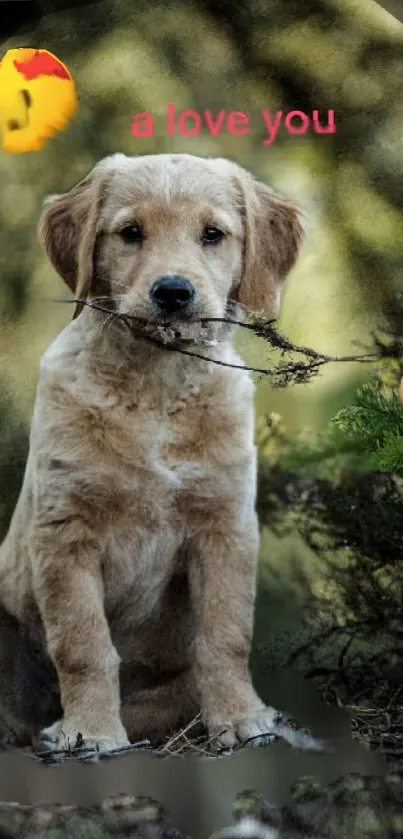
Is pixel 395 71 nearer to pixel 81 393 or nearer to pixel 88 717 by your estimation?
pixel 81 393

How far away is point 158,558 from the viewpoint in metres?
3.98

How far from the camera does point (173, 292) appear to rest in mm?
3850

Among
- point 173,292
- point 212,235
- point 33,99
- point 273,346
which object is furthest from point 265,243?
point 33,99

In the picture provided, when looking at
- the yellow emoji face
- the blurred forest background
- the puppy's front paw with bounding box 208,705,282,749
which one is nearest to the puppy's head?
the blurred forest background

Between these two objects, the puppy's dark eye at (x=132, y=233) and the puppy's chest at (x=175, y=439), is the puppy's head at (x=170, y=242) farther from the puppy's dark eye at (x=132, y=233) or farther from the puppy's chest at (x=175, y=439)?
the puppy's chest at (x=175, y=439)

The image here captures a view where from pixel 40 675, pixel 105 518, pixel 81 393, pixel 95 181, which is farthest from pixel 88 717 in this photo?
pixel 95 181

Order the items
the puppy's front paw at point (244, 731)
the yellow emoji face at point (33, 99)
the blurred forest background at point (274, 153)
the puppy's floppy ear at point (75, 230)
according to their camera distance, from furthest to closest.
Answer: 1. the yellow emoji face at point (33, 99)
2. the blurred forest background at point (274, 153)
3. the puppy's floppy ear at point (75, 230)
4. the puppy's front paw at point (244, 731)

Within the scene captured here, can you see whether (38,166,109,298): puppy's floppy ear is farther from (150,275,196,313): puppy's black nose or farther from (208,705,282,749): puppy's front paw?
(208,705,282,749): puppy's front paw

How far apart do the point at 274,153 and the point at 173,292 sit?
2.86 ft

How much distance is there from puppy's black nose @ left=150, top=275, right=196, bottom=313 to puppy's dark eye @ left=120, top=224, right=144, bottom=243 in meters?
0.20

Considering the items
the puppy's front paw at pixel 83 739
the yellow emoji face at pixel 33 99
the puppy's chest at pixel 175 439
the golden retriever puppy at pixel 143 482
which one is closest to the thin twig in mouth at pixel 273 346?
the golden retriever puppy at pixel 143 482

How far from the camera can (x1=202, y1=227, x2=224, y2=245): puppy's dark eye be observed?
3977 mm

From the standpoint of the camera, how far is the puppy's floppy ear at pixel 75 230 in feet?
13.3

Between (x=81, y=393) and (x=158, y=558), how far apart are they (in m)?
0.61
